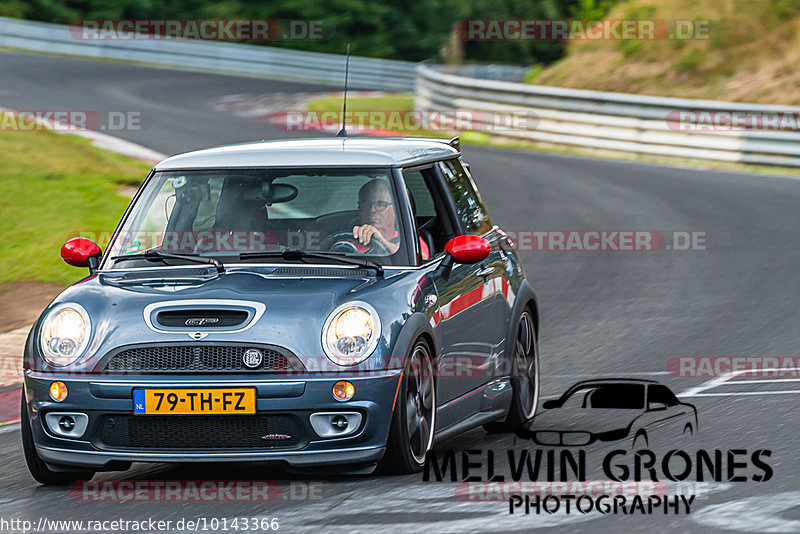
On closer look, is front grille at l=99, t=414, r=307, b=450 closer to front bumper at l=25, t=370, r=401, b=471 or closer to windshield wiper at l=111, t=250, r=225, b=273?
front bumper at l=25, t=370, r=401, b=471

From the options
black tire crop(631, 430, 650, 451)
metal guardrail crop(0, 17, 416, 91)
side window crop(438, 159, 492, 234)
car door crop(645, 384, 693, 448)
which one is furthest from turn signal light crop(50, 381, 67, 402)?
metal guardrail crop(0, 17, 416, 91)

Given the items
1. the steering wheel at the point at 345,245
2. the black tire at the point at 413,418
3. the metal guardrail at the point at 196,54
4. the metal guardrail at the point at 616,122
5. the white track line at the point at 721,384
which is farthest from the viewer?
the metal guardrail at the point at 196,54

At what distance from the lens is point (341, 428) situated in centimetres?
649

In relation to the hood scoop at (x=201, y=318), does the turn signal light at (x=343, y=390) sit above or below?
below

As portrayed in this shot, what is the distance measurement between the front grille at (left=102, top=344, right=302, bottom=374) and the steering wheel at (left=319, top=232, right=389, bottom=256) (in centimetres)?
102

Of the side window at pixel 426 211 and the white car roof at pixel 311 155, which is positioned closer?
the white car roof at pixel 311 155

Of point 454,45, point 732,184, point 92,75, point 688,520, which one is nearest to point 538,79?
point 454,45

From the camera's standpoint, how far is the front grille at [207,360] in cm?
643

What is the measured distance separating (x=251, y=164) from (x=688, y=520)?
3010mm

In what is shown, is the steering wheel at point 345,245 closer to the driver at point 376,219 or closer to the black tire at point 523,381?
the driver at point 376,219

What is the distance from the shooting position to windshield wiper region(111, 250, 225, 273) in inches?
278

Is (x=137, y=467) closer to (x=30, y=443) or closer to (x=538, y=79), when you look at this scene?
(x=30, y=443)

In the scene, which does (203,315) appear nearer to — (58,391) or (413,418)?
(58,391)

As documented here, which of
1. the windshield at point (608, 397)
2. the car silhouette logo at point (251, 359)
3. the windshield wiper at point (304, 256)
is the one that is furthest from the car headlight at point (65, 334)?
the windshield at point (608, 397)
